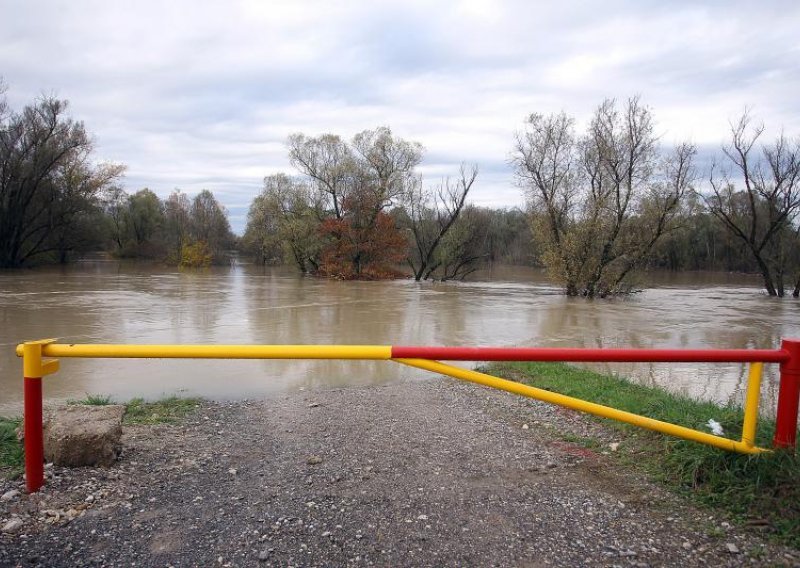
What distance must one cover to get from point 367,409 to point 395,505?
2.48 m

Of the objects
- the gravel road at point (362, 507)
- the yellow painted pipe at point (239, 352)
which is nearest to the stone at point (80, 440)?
the gravel road at point (362, 507)

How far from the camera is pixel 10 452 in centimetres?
400

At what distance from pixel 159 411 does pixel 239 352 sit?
3.14 metres

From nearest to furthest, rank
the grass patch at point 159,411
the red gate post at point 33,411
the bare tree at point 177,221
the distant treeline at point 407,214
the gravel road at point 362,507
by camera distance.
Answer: the gravel road at point 362,507
the red gate post at point 33,411
the grass patch at point 159,411
the distant treeline at point 407,214
the bare tree at point 177,221

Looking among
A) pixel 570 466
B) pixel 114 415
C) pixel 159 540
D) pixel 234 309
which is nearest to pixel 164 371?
pixel 114 415

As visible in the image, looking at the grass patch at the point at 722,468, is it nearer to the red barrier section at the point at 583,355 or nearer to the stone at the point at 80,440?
the red barrier section at the point at 583,355

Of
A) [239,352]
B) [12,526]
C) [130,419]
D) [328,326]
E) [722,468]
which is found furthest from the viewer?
[328,326]

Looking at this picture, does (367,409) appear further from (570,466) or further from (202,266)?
(202,266)

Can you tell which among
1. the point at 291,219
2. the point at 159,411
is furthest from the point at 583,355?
the point at 291,219

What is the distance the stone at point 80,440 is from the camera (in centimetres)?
379

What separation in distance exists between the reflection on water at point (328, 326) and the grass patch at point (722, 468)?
329 cm

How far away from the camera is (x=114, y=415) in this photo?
14.0 ft

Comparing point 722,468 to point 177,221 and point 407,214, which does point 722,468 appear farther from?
point 177,221

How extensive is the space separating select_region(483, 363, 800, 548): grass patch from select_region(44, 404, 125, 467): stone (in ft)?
12.6
